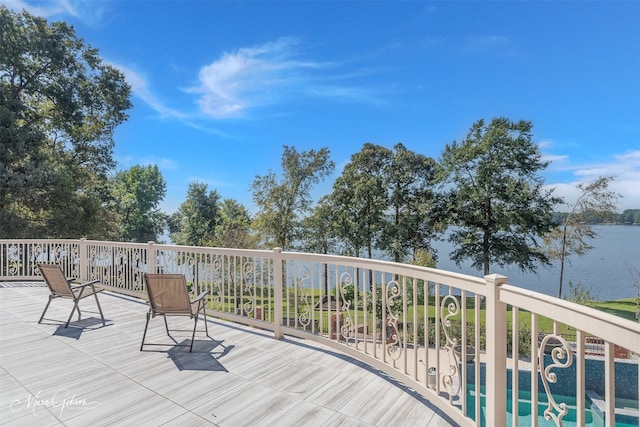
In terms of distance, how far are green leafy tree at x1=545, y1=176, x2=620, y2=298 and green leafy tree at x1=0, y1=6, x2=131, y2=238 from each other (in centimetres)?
2648

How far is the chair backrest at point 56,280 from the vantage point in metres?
4.46

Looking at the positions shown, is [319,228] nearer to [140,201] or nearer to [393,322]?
[393,322]

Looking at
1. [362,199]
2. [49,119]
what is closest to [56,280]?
[49,119]

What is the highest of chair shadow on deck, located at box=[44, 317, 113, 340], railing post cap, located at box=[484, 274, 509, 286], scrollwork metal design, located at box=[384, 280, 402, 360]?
railing post cap, located at box=[484, 274, 509, 286]

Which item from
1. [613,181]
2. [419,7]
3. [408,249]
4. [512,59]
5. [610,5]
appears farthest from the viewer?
[408,249]

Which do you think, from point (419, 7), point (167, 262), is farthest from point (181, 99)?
point (167, 262)

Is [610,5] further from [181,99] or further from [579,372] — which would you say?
[181,99]

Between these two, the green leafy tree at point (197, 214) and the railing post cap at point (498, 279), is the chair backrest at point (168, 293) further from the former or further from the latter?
the green leafy tree at point (197, 214)

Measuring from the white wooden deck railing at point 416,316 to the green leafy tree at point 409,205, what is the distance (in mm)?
13774

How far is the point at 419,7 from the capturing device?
1191 centimetres

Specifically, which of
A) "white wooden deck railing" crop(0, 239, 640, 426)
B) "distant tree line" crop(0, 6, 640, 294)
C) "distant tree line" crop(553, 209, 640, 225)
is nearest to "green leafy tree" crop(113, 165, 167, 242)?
"distant tree line" crop(0, 6, 640, 294)

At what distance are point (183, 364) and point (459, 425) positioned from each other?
2.58 m

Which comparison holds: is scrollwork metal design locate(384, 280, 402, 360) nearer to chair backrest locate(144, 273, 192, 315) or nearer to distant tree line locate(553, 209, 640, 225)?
chair backrest locate(144, 273, 192, 315)

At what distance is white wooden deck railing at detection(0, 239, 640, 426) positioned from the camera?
152 cm
